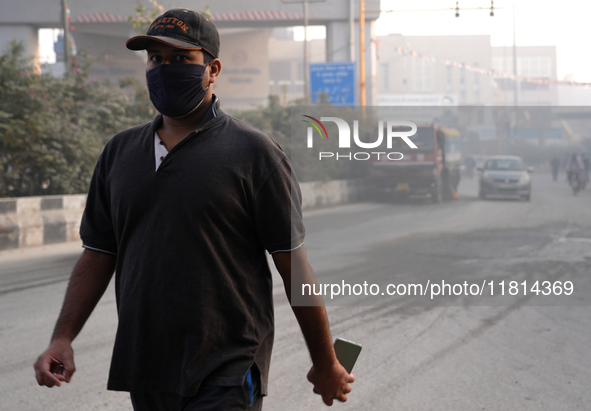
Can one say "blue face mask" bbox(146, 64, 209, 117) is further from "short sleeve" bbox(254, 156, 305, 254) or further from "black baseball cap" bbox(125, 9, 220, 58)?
"short sleeve" bbox(254, 156, 305, 254)

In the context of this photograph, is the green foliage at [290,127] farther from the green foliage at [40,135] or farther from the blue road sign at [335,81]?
the green foliage at [40,135]

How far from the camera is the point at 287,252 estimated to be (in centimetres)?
193

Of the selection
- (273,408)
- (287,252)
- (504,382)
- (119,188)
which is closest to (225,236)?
(287,252)

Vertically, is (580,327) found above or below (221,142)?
below

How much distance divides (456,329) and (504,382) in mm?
1277

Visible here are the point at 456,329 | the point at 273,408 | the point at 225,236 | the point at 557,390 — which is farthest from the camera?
the point at 456,329

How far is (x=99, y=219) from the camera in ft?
6.76

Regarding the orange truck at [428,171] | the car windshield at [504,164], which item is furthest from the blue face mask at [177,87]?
the car windshield at [504,164]

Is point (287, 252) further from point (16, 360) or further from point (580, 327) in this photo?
point (580, 327)

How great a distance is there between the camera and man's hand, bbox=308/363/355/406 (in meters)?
2.04

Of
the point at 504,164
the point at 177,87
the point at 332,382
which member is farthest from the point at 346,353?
the point at 504,164

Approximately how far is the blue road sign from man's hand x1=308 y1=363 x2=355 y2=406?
2587cm

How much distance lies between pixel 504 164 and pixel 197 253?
4.96 meters

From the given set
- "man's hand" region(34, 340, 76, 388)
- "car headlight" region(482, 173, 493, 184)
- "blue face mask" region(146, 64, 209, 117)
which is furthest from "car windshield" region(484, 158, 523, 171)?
"man's hand" region(34, 340, 76, 388)
